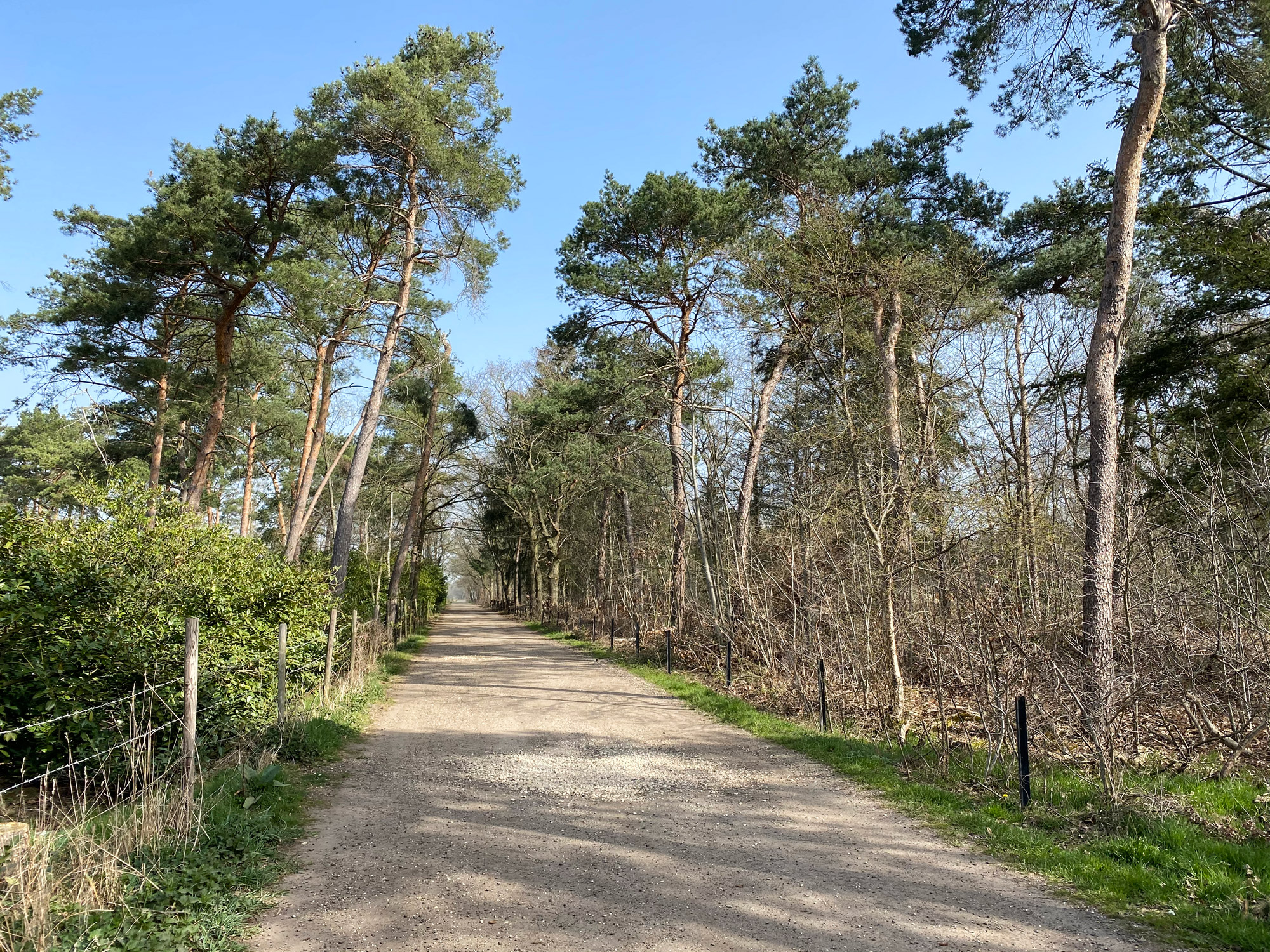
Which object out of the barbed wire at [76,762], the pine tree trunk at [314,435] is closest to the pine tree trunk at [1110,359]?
the barbed wire at [76,762]

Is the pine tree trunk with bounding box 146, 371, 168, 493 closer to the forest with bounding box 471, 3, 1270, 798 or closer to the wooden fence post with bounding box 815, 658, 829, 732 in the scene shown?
the forest with bounding box 471, 3, 1270, 798

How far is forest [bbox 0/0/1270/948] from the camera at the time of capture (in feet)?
22.3

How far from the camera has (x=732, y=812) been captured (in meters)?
6.32

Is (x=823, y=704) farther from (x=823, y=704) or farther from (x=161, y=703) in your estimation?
(x=161, y=703)

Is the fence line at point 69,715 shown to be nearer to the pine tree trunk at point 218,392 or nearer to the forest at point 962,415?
the forest at point 962,415

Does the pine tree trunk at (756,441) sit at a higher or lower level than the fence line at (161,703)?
higher

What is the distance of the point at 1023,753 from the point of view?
613 centimetres

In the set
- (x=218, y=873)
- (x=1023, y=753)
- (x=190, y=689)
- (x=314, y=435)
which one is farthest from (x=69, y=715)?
(x=314, y=435)

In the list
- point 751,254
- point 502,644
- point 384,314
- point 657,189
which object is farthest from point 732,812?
point 502,644

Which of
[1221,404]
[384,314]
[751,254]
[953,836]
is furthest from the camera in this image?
[384,314]

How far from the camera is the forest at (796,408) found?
681 cm

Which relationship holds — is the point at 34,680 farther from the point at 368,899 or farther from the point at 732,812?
the point at 732,812

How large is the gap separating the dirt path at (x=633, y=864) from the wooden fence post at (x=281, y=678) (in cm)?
88

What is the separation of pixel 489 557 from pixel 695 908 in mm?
45051
